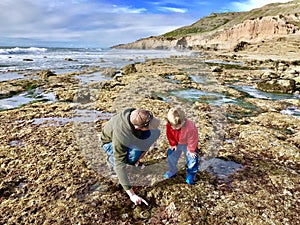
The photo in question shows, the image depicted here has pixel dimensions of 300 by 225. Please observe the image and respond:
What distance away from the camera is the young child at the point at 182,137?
15.9ft

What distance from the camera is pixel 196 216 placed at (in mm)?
4836

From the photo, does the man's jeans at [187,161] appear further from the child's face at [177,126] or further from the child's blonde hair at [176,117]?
the child's blonde hair at [176,117]

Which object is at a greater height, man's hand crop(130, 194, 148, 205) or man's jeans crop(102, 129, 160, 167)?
man's jeans crop(102, 129, 160, 167)

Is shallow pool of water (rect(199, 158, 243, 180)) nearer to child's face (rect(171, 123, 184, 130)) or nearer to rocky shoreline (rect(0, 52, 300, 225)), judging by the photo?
rocky shoreline (rect(0, 52, 300, 225))

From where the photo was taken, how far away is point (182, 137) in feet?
17.3

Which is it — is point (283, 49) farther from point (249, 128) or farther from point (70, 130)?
point (70, 130)

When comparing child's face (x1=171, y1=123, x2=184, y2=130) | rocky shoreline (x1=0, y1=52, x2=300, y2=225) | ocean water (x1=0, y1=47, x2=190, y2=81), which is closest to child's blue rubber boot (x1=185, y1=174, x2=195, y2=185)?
rocky shoreline (x1=0, y1=52, x2=300, y2=225)

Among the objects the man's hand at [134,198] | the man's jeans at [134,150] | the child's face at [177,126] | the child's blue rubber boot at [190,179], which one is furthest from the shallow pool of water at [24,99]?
the child's face at [177,126]

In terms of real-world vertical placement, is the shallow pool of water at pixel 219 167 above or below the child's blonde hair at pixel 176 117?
below

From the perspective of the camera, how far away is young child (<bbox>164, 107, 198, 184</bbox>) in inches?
191

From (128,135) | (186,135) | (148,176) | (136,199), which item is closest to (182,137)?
(186,135)

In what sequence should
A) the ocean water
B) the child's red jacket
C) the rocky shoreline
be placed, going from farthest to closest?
the ocean water
the child's red jacket
the rocky shoreline

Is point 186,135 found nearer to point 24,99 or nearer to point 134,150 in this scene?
point 134,150

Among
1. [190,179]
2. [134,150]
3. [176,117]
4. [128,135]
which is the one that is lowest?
[190,179]
